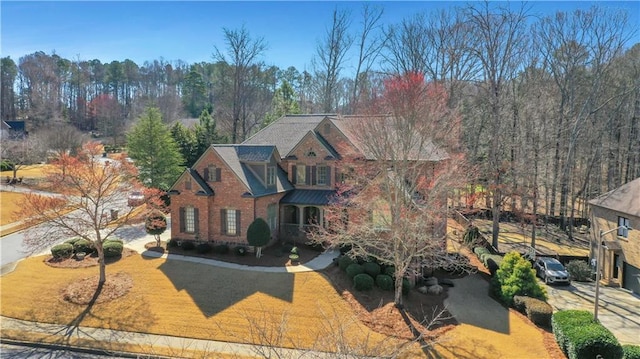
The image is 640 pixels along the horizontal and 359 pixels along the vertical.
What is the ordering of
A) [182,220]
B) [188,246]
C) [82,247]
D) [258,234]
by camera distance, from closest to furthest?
[258,234] → [82,247] → [188,246] → [182,220]

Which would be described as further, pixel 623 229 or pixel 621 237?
pixel 621 237

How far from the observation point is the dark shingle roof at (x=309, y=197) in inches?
1105

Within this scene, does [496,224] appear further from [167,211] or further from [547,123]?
[167,211]

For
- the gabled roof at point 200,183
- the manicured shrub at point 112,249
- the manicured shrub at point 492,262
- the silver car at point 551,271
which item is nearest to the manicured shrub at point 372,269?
the manicured shrub at point 492,262

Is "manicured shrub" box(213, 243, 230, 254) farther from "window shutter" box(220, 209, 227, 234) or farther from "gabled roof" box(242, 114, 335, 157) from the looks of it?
"gabled roof" box(242, 114, 335, 157)

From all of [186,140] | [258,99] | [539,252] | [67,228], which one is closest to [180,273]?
[67,228]

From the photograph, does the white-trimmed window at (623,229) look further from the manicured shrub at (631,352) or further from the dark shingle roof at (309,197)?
the dark shingle roof at (309,197)

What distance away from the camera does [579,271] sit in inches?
1057

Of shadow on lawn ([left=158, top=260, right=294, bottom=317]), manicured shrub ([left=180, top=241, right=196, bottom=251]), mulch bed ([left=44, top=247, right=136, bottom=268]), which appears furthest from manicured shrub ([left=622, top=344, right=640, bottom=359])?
mulch bed ([left=44, top=247, right=136, bottom=268])

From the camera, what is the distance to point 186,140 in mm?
43281

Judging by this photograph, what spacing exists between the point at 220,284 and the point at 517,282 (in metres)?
16.9

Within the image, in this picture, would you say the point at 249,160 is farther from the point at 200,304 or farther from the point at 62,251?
the point at 62,251

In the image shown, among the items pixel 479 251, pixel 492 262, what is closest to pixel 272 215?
pixel 492 262

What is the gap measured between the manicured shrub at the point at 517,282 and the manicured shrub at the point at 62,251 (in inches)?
1086
